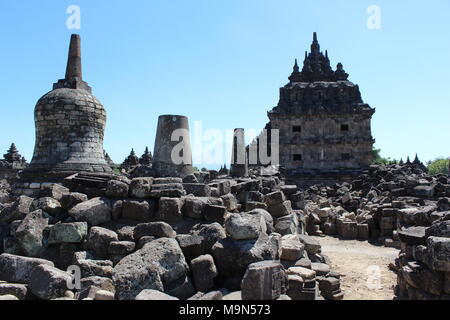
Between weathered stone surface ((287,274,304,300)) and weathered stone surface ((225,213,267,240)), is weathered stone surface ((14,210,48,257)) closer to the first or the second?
weathered stone surface ((225,213,267,240))

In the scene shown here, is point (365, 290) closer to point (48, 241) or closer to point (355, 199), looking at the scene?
point (48, 241)

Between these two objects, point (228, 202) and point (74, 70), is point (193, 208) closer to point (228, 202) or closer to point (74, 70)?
point (228, 202)

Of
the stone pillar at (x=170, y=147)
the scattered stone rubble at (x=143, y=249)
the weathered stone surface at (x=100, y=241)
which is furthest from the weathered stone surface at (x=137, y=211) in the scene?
the stone pillar at (x=170, y=147)

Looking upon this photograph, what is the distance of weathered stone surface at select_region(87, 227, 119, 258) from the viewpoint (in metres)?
4.95

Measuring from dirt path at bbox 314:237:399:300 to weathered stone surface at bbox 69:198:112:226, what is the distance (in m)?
3.94

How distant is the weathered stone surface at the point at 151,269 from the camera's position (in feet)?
12.8

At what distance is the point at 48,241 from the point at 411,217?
8.15 m

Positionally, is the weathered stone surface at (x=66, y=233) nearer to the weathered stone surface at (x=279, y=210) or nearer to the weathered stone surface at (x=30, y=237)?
the weathered stone surface at (x=30, y=237)

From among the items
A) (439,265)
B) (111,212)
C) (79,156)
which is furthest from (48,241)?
(79,156)

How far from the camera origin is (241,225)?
4.52m

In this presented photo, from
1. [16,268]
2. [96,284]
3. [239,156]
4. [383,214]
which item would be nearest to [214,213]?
[96,284]

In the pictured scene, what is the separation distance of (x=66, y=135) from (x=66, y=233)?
748cm

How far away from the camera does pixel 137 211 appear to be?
5629 mm

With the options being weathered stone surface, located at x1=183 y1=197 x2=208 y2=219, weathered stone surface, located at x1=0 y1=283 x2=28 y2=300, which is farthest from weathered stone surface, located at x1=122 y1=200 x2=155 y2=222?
weathered stone surface, located at x1=0 y1=283 x2=28 y2=300
